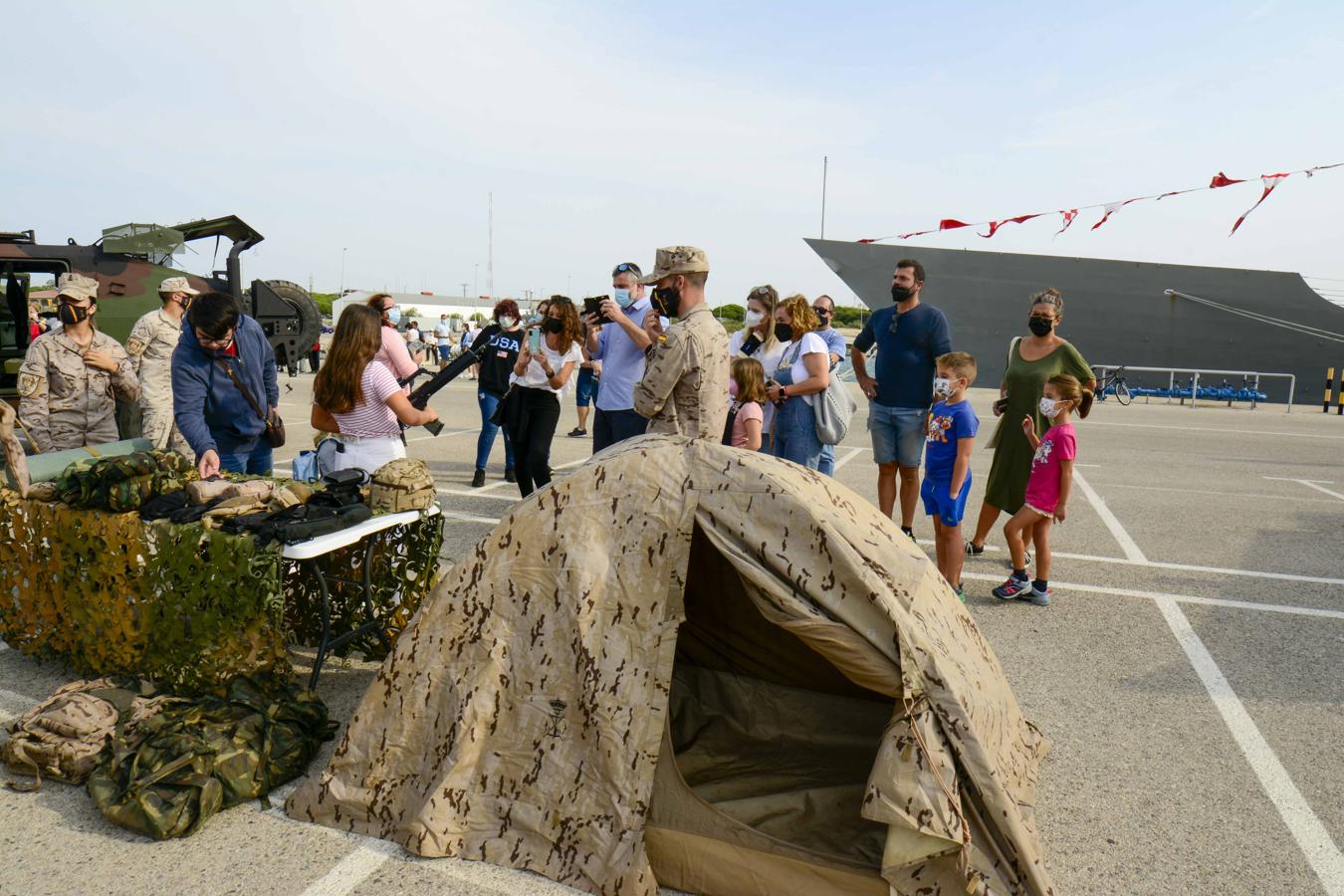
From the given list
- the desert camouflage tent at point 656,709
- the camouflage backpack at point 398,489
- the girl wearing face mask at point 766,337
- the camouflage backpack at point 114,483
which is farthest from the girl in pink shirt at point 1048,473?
the camouflage backpack at point 114,483

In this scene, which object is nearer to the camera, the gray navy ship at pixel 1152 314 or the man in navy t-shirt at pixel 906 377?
the man in navy t-shirt at pixel 906 377

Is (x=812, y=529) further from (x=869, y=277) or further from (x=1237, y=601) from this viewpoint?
(x=869, y=277)

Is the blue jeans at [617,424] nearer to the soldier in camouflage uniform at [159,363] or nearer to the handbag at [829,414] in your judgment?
the handbag at [829,414]

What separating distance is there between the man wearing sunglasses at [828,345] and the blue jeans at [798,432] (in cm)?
16

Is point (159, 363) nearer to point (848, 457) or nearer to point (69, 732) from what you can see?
point (69, 732)

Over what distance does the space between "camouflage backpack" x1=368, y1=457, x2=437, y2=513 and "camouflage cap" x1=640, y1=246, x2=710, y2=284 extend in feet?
4.91

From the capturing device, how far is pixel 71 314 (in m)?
5.86

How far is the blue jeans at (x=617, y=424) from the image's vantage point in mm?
5637

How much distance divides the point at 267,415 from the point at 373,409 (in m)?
1.17

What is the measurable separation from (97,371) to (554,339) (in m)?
3.15

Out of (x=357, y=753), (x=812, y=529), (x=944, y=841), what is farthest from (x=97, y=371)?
(x=944, y=841)

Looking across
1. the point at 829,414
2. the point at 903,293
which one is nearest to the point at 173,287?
the point at 829,414

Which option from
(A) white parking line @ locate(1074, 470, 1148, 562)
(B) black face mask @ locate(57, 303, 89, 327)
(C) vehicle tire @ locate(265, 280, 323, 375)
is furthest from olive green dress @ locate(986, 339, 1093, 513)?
(C) vehicle tire @ locate(265, 280, 323, 375)

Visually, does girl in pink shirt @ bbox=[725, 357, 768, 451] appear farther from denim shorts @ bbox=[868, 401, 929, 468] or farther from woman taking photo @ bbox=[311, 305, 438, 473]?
woman taking photo @ bbox=[311, 305, 438, 473]
